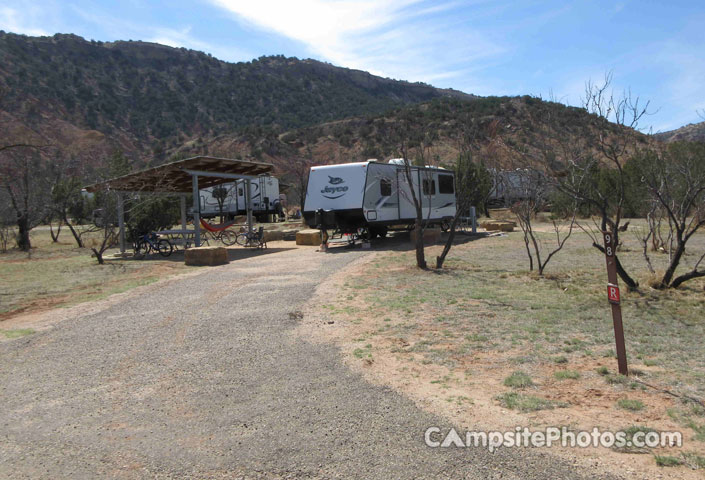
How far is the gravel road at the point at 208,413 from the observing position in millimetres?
2736

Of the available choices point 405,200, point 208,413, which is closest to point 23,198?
point 405,200

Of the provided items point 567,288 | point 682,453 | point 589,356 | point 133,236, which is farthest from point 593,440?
point 133,236

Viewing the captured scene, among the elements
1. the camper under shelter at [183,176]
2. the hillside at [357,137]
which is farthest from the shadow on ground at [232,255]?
the hillside at [357,137]

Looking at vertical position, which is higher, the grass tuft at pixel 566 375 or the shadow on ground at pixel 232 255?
the shadow on ground at pixel 232 255

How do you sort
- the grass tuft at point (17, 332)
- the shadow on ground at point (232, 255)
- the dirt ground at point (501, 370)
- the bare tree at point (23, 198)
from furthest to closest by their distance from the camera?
the bare tree at point (23, 198), the shadow on ground at point (232, 255), the grass tuft at point (17, 332), the dirt ground at point (501, 370)

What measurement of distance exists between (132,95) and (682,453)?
75.6m

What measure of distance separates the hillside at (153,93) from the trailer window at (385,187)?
1671 inches

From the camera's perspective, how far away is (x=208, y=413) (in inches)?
136

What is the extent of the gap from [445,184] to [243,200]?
14233 mm

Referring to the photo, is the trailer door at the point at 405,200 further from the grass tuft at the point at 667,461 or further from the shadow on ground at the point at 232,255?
the grass tuft at the point at 667,461

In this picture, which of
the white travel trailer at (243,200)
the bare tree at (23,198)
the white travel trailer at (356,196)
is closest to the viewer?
the white travel trailer at (356,196)

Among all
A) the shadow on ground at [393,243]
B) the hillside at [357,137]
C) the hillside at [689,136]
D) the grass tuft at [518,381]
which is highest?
the hillside at [357,137]

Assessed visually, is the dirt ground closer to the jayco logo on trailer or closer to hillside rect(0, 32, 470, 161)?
the jayco logo on trailer

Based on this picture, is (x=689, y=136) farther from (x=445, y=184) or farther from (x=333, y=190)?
(x=333, y=190)
